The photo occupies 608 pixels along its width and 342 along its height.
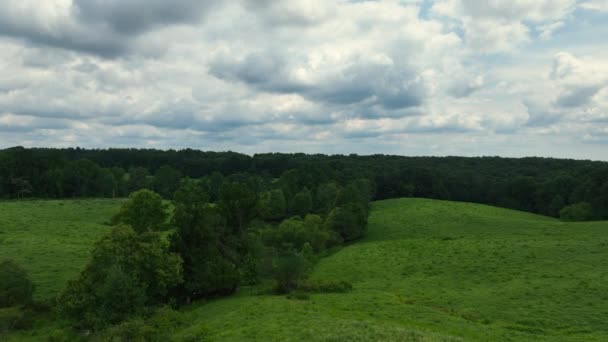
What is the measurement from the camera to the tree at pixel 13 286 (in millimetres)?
40812

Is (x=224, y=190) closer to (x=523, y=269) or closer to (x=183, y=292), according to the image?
(x=183, y=292)

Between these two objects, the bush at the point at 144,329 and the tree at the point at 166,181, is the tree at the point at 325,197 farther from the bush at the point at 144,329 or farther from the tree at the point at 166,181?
the bush at the point at 144,329

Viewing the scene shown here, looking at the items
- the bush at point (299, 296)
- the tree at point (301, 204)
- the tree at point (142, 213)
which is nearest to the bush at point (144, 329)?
the bush at point (299, 296)

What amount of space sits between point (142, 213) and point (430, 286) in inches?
1442

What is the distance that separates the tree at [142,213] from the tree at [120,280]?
13.4 metres

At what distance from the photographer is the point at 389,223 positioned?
89875mm

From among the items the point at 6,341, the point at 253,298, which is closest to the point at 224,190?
the point at 253,298

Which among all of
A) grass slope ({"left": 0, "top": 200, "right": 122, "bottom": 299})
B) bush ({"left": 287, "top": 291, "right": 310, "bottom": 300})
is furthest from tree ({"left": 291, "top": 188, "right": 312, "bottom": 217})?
bush ({"left": 287, "top": 291, "right": 310, "bottom": 300})

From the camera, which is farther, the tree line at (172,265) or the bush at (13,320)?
the bush at (13,320)

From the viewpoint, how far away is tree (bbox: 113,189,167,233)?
187 ft

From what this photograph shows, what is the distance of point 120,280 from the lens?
36.2 m

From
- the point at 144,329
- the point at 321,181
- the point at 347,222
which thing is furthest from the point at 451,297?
the point at 321,181

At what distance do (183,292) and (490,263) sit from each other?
3516cm

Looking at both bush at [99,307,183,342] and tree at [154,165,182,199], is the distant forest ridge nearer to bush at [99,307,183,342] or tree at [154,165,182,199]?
tree at [154,165,182,199]
